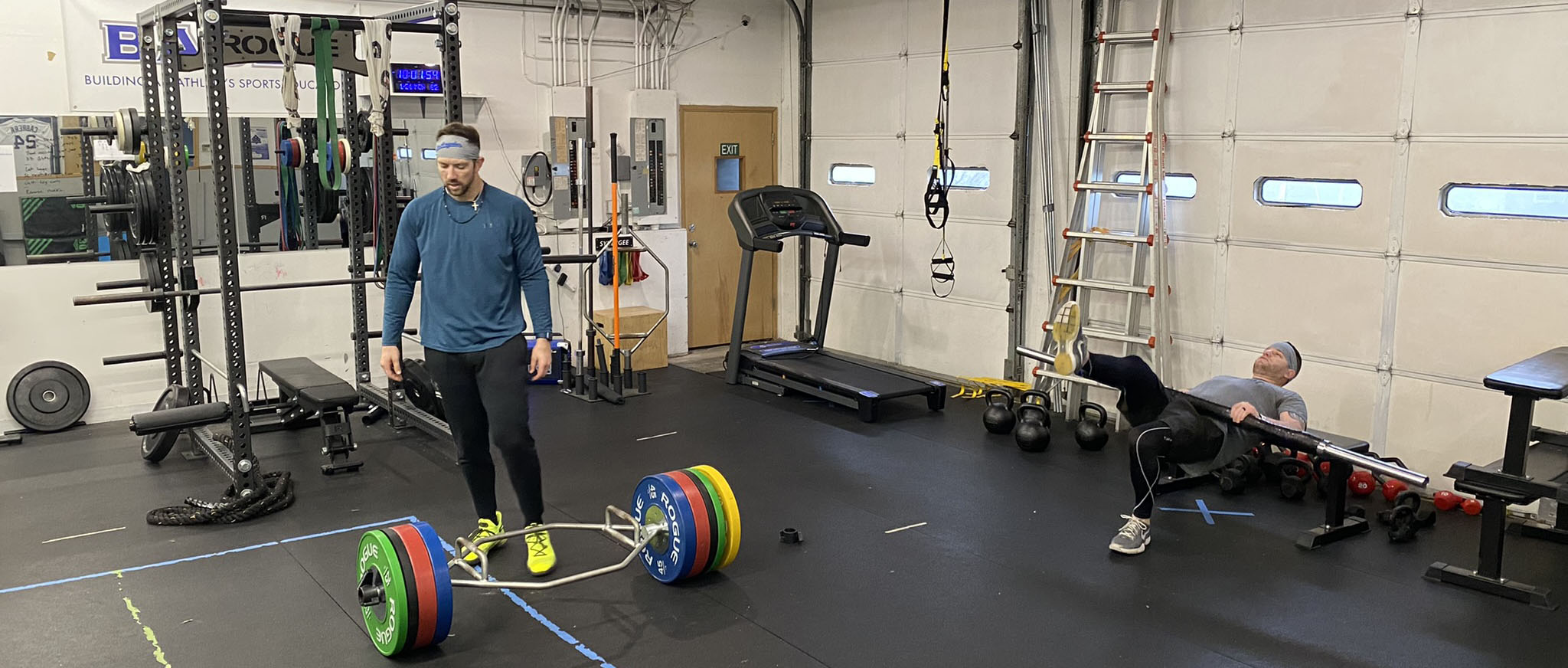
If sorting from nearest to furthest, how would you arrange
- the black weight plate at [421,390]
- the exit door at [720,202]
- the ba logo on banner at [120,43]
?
1. the black weight plate at [421,390]
2. the ba logo on banner at [120,43]
3. the exit door at [720,202]

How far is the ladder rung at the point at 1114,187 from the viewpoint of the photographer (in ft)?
20.2

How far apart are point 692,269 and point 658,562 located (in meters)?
4.81

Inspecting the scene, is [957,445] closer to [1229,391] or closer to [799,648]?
[1229,391]

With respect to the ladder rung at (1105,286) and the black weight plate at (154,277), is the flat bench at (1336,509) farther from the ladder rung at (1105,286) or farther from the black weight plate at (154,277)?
the black weight plate at (154,277)

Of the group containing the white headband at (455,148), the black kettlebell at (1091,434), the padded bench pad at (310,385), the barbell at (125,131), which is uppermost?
the barbell at (125,131)

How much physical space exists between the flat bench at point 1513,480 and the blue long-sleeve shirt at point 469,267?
11.0 ft

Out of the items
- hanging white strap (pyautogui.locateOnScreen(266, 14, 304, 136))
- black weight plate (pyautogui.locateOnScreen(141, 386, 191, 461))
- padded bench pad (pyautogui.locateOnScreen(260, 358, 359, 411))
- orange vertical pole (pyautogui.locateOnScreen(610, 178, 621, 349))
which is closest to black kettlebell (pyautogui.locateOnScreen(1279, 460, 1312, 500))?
orange vertical pole (pyautogui.locateOnScreen(610, 178, 621, 349))

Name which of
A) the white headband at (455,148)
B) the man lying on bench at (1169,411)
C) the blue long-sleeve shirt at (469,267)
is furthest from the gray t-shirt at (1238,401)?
the white headband at (455,148)

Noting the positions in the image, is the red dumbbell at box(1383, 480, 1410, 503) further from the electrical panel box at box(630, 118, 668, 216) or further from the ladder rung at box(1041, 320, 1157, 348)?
the electrical panel box at box(630, 118, 668, 216)

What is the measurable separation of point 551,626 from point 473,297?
1120 millimetres

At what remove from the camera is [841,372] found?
714 cm

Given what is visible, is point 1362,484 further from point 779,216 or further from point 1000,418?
point 779,216

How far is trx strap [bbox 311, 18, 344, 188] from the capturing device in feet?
16.4

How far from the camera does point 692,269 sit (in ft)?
28.5
